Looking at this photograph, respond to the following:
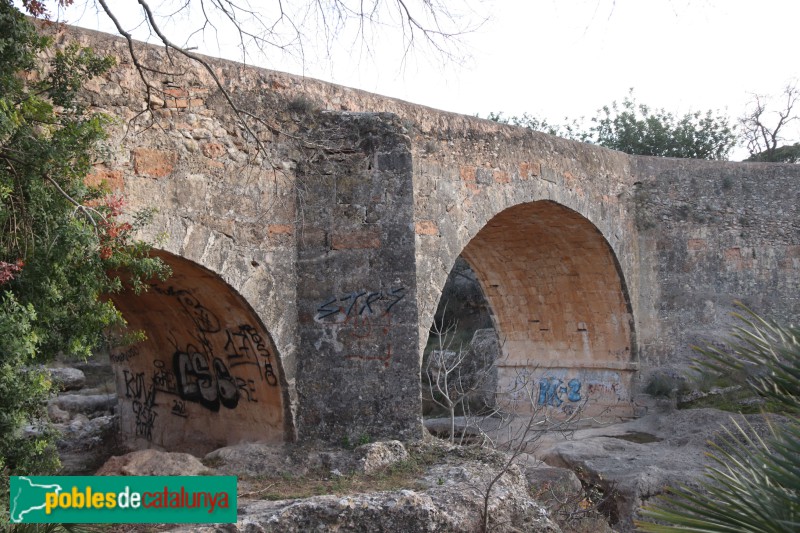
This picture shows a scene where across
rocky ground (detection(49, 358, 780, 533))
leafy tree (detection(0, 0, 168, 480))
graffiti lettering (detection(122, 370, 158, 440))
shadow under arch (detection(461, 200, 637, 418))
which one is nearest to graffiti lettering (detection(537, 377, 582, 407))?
shadow under arch (detection(461, 200, 637, 418))

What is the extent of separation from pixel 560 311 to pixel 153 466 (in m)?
7.45

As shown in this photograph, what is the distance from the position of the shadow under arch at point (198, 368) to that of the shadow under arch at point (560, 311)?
458cm

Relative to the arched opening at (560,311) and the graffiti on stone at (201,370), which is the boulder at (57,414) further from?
the arched opening at (560,311)

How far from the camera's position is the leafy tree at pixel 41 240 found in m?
4.02

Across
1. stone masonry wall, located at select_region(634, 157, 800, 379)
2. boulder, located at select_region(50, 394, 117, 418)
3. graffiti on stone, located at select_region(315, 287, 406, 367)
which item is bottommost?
boulder, located at select_region(50, 394, 117, 418)

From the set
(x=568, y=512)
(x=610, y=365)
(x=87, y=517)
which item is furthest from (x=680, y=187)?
(x=87, y=517)

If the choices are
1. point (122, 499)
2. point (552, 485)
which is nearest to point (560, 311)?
point (552, 485)

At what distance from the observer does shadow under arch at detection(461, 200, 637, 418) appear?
10570 mm

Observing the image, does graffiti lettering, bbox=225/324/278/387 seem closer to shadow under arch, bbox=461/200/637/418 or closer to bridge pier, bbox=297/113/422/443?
bridge pier, bbox=297/113/422/443

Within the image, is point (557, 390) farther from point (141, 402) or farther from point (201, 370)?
point (201, 370)

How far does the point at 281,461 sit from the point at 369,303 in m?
1.36

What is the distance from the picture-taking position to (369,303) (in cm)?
604

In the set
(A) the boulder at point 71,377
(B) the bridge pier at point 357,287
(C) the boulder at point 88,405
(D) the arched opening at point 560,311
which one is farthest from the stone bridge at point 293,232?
(A) the boulder at point 71,377

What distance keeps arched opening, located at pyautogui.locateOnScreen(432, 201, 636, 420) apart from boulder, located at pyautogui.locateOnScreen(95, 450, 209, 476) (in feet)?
18.4
